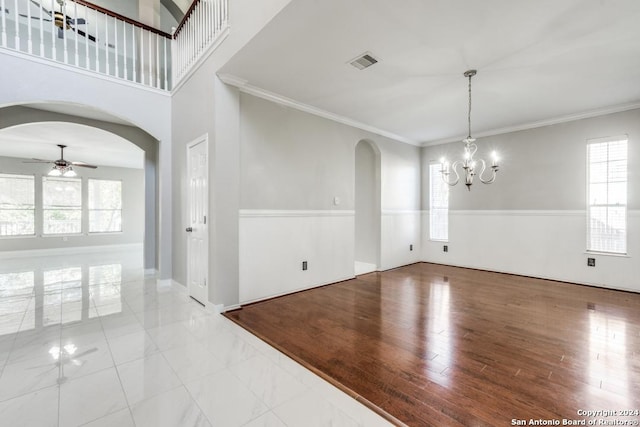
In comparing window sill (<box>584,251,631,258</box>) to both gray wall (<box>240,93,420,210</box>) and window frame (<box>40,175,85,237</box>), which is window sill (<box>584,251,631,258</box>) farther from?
window frame (<box>40,175,85,237</box>)

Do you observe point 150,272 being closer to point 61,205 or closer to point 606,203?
point 61,205

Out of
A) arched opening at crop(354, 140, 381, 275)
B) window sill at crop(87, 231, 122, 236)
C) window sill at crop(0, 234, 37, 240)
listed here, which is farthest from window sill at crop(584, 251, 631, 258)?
window sill at crop(0, 234, 37, 240)

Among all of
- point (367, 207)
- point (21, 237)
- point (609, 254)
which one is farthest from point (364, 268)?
point (21, 237)

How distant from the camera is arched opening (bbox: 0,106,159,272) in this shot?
483 centimetres

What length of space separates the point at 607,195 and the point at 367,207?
154 inches

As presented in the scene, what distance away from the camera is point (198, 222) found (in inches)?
149

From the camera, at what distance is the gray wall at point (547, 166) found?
438cm

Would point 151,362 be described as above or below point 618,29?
below

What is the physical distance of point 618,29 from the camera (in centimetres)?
249

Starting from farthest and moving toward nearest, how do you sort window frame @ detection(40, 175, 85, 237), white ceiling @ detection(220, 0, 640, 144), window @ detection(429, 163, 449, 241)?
window frame @ detection(40, 175, 85, 237) → window @ detection(429, 163, 449, 241) → white ceiling @ detection(220, 0, 640, 144)

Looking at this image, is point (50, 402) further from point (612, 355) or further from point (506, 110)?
point (506, 110)

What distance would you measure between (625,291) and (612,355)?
292 centimetres

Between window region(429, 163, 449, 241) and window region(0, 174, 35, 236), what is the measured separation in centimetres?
1100

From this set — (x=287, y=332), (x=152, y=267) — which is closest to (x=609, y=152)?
(x=287, y=332)
